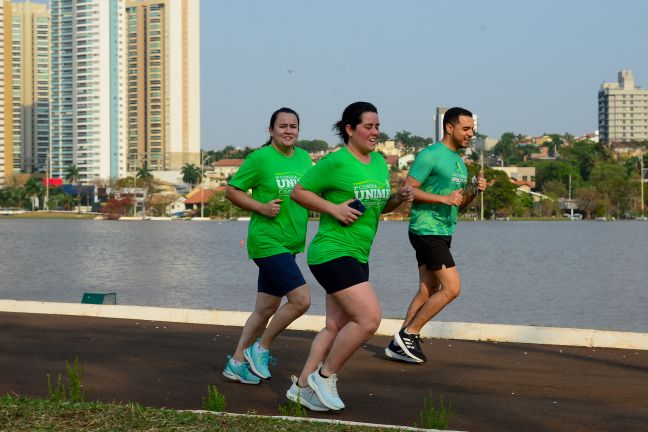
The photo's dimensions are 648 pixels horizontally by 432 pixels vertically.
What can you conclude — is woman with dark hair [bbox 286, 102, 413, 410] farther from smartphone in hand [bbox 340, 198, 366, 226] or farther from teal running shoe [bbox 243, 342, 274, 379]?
teal running shoe [bbox 243, 342, 274, 379]

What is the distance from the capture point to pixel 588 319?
28953 millimetres

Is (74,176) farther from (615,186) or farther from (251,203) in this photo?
(251,203)

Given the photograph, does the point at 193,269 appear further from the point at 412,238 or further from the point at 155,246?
the point at 412,238

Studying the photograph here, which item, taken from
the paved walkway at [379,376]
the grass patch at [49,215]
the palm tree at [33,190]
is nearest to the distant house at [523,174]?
the grass patch at [49,215]

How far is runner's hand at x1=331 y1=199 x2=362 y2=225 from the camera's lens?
6969 mm

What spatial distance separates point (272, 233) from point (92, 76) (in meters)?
191

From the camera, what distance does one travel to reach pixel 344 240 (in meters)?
7.08

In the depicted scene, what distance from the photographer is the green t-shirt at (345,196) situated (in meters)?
7.08

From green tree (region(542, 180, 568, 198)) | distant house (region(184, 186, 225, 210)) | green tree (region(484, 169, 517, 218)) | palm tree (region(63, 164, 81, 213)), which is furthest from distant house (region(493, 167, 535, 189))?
palm tree (region(63, 164, 81, 213))

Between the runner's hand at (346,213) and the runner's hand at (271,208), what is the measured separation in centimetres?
121

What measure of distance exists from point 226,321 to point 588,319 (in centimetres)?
1822

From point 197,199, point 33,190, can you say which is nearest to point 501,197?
point 197,199

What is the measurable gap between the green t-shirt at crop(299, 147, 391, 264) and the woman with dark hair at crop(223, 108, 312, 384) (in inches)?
38.9

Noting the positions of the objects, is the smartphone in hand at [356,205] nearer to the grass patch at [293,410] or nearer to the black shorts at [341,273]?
the black shorts at [341,273]
